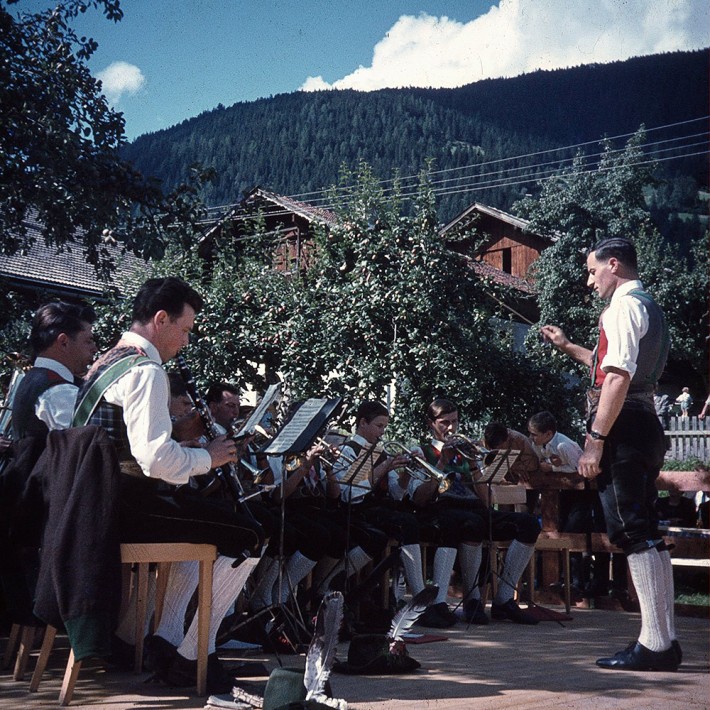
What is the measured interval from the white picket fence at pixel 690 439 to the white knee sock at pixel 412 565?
18.8 m

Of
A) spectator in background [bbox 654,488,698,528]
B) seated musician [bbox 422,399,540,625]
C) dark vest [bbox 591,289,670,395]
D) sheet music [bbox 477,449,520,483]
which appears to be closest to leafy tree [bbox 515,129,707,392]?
spectator in background [bbox 654,488,698,528]

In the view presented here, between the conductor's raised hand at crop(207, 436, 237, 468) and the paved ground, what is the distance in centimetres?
97

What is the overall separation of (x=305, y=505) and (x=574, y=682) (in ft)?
8.86

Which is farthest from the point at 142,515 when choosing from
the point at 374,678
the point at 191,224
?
the point at 191,224

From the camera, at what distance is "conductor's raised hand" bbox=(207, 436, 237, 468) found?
13.0ft

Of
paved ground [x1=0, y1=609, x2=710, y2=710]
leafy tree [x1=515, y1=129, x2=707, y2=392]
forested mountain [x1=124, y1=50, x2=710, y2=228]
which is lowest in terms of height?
paved ground [x1=0, y1=609, x2=710, y2=710]

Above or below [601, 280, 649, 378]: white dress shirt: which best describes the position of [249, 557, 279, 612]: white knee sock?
below

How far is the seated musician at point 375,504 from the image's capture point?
6.70 metres

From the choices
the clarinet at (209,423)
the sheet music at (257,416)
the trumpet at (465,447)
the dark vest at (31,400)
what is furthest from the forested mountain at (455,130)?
the clarinet at (209,423)

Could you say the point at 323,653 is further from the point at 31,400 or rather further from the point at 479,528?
the point at 479,528

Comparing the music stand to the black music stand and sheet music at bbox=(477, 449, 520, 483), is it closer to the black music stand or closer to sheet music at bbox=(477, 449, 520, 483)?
sheet music at bbox=(477, 449, 520, 483)

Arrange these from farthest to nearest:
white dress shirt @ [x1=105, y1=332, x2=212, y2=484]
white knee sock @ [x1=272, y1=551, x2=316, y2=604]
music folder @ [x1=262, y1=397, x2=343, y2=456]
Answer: white knee sock @ [x1=272, y1=551, x2=316, y2=604]
music folder @ [x1=262, y1=397, x2=343, y2=456]
white dress shirt @ [x1=105, y1=332, x2=212, y2=484]

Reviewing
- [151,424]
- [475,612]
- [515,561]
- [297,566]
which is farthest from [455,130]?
[151,424]

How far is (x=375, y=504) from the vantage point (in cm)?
733
